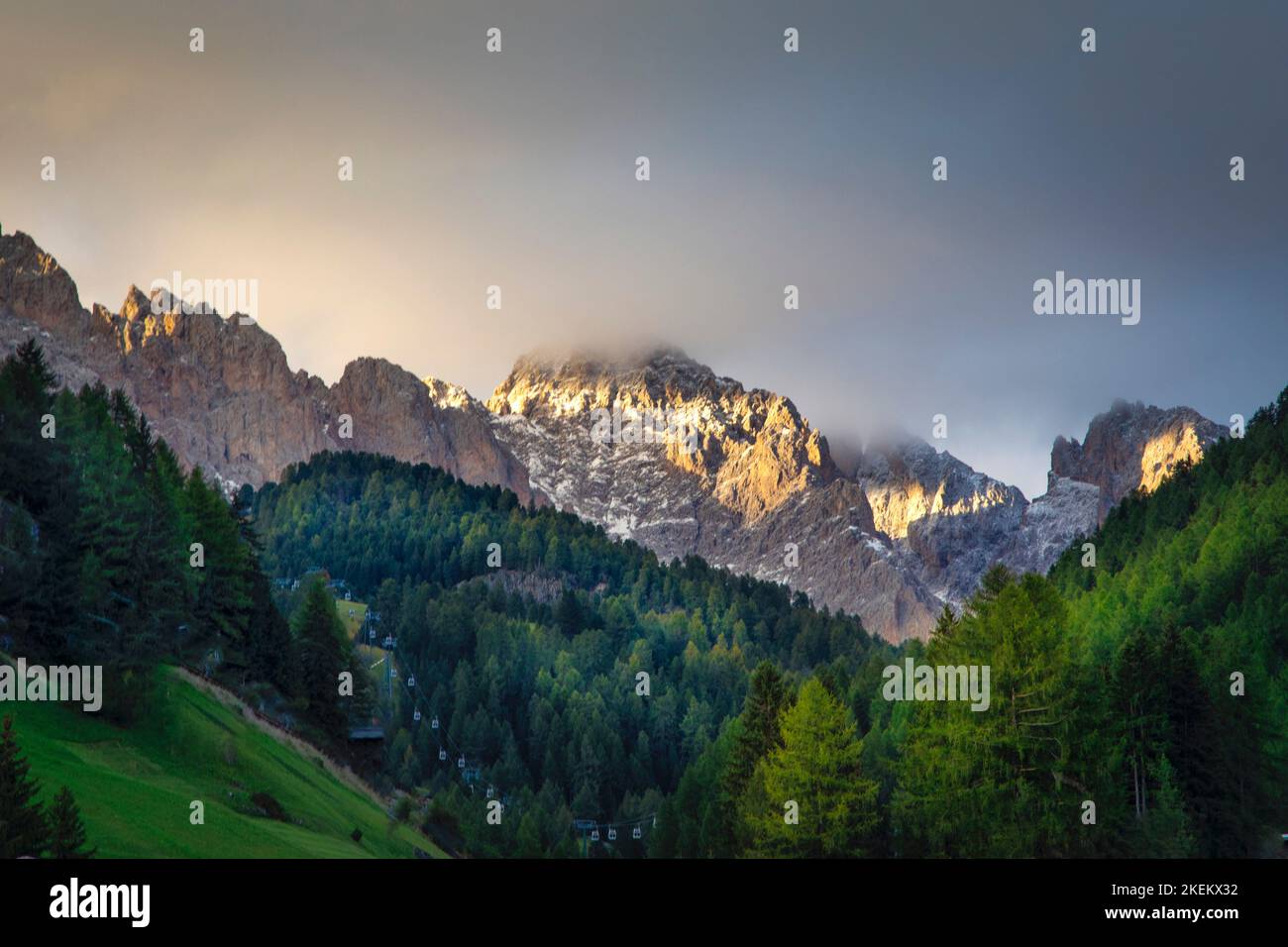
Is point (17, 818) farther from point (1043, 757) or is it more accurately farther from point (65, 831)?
point (1043, 757)

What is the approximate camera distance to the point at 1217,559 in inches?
4776

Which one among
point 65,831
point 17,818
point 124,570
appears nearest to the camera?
point 17,818

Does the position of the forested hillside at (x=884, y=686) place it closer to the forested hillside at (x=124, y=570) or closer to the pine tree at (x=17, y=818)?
the forested hillside at (x=124, y=570)

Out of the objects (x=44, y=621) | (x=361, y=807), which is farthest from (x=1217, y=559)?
(x=44, y=621)

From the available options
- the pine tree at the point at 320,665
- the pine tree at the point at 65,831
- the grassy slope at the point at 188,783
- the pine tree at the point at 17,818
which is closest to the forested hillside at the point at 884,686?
the pine tree at the point at 320,665

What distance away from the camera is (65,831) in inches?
1828

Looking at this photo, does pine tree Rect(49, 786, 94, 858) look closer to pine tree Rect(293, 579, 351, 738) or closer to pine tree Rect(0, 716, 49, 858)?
pine tree Rect(0, 716, 49, 858)

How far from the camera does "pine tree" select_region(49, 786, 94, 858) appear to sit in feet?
151

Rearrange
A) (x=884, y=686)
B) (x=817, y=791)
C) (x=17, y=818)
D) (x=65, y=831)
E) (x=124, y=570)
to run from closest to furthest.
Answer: (x=17, y=818) → (x=65, y=831) → (x=817, y=791) → (x=124, y=570) → (x=884, y=686)

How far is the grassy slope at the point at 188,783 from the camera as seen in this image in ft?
190

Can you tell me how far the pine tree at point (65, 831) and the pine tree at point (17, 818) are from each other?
331 mm

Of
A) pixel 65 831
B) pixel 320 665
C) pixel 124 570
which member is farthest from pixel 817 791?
pixel 320 665

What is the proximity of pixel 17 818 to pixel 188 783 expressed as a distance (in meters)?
25.0

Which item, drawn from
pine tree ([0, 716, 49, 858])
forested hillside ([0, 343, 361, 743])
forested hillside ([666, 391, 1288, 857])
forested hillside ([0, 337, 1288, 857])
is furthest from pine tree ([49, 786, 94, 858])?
forested hillside ([666, 391, 1288, 857])
